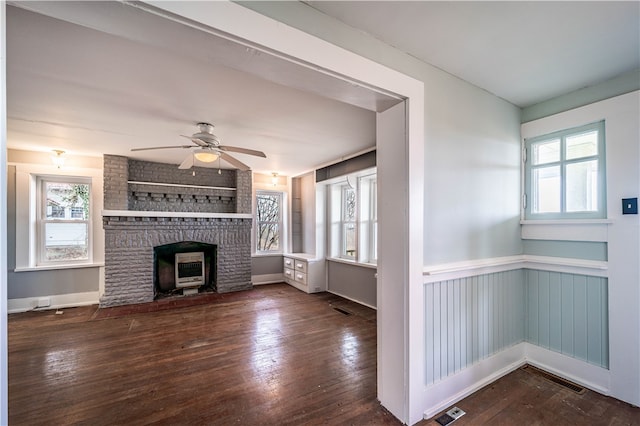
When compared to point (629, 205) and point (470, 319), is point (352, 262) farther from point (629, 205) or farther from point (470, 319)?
point (629, 205)

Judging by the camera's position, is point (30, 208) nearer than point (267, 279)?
Yes

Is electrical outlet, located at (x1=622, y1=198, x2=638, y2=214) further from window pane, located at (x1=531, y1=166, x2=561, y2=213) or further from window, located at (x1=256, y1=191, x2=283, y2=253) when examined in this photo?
window, located at (x1=256, y1=191, x2=283, y2=253)

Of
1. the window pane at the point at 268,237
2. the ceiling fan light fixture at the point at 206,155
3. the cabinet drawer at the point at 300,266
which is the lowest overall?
the cabinet drawer at the point at 300,266

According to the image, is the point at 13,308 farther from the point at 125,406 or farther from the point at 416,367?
the point at 416,367

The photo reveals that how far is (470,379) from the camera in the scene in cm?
206

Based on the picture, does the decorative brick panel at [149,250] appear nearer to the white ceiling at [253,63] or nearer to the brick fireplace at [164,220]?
the brick fireplace at [164,220]

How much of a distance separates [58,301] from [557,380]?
652cm

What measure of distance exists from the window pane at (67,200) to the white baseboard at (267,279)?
3193 mm

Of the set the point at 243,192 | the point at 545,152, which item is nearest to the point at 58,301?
the point at 243,192

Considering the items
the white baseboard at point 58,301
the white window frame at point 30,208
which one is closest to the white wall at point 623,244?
the white window frame at point 30,208

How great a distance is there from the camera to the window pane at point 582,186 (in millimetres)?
2146

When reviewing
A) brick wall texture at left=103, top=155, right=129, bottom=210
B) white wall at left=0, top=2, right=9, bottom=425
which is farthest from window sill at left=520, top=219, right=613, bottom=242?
brick wall texture at left=103, top=155, right=129, bottom=210

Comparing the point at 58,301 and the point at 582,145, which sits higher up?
the point at 582,145

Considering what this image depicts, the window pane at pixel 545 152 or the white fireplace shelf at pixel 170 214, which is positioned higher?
the window pane at pixel 545 152
